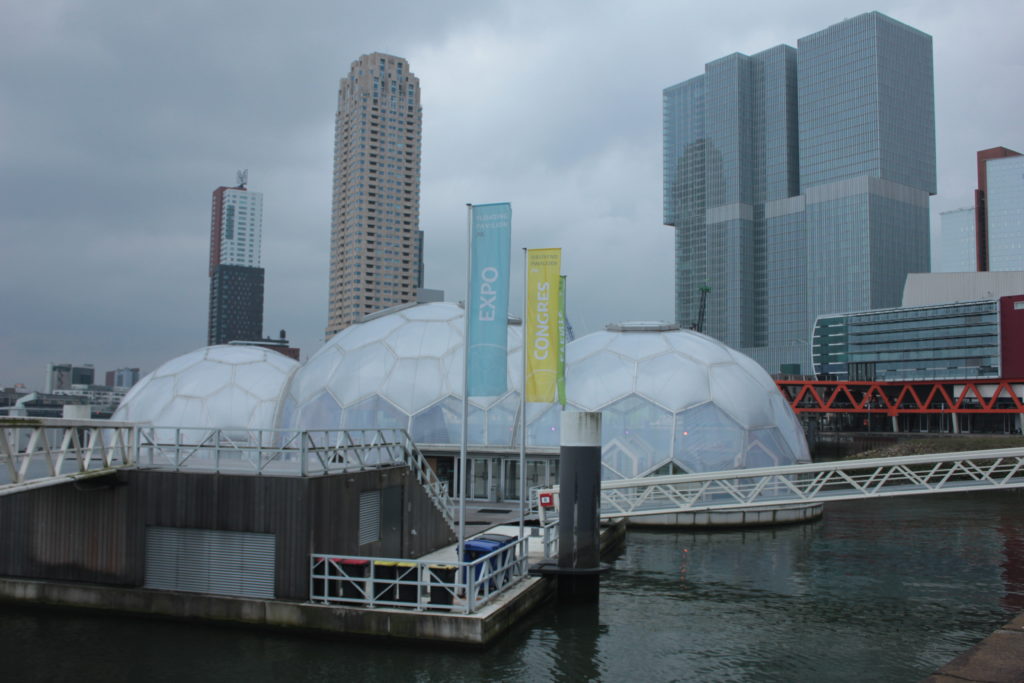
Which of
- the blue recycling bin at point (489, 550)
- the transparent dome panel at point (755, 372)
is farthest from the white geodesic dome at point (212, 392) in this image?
A: the blue recycling bin at point (489, 550)

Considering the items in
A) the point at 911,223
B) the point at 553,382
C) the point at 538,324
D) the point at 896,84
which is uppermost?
the point at 896,84

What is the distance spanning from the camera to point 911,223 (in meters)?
178

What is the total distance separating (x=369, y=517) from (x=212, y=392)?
24.4 m

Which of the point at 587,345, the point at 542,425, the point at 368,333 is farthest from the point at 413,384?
the point at 587,345

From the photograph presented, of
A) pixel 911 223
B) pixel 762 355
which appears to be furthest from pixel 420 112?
pixel 911 223

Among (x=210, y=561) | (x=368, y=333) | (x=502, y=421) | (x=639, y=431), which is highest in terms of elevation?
(x=368, y=333)

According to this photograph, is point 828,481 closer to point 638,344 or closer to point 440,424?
point 638,344

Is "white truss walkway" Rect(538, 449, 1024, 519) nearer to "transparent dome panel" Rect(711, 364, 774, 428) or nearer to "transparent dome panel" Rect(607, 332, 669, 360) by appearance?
"transparent dome panel" Rect(711, 364, 774, 428)

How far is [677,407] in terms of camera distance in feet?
111

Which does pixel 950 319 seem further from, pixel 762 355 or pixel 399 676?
pixel 399 676

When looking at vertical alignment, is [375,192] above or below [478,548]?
above

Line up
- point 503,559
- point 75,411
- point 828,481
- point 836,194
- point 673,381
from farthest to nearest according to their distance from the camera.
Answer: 1. point 836,194
2. point 673,381
3. point 828,481
4. point 75,411
5. point 503,559

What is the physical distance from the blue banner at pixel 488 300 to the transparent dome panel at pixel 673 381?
16935 mm

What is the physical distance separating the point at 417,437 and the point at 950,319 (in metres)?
A: 113
